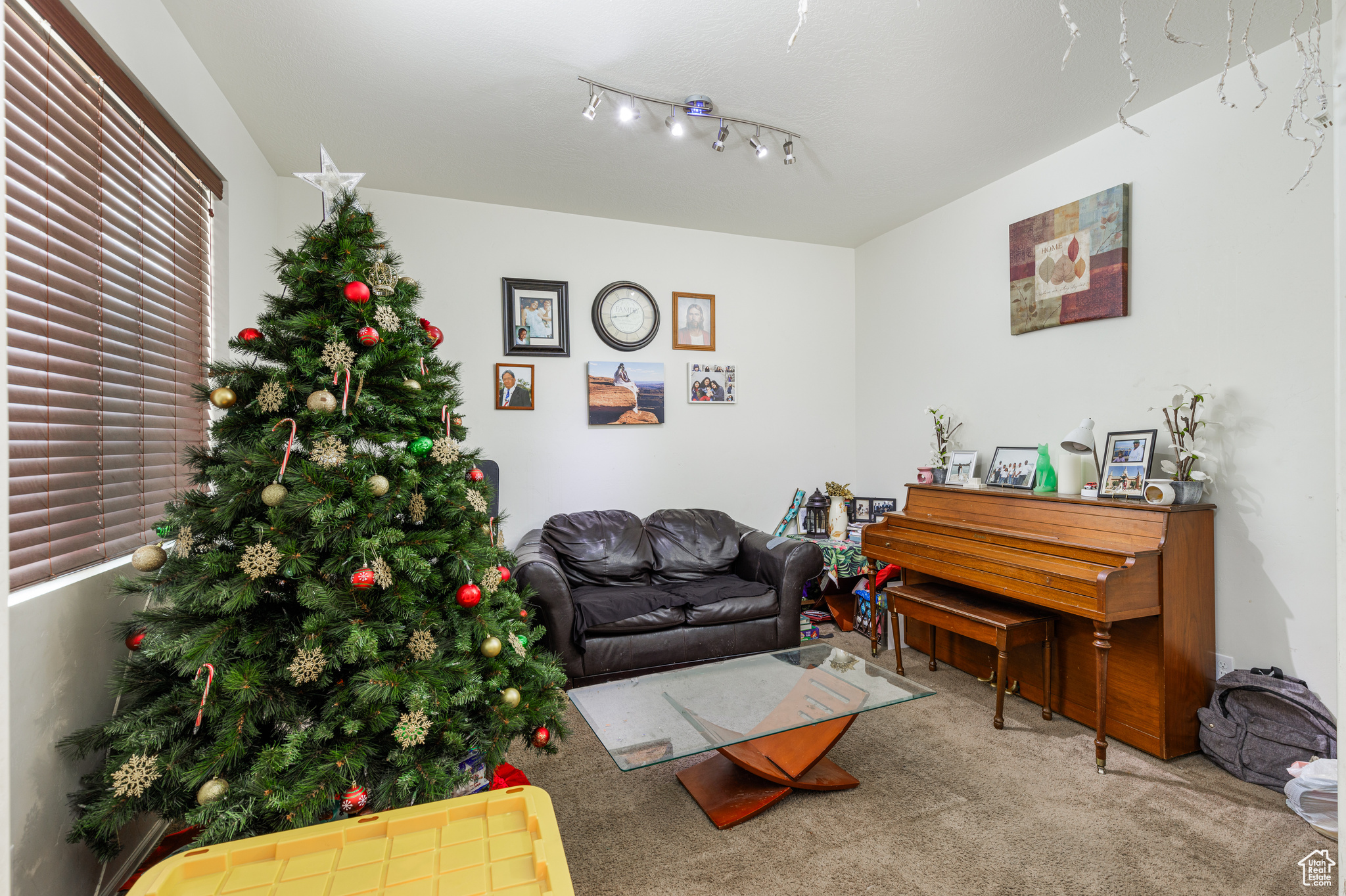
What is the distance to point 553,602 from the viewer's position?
2.97 meters

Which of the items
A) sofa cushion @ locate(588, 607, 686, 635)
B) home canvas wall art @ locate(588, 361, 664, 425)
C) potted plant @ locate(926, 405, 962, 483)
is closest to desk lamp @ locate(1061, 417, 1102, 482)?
potted plant @ locate(926, 405, 962, 483)

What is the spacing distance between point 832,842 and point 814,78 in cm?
278

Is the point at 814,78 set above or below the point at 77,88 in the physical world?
above

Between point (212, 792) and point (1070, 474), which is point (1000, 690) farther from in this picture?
point (212, 792)

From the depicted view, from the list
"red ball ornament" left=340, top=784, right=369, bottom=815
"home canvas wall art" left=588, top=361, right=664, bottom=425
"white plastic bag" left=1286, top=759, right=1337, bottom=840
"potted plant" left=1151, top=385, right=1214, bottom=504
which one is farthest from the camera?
"home canvas wall art" left=588, top=361, right=664, bottom=425

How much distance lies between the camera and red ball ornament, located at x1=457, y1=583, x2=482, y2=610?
163 cm

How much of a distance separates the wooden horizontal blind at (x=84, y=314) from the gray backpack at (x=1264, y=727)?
371 cm

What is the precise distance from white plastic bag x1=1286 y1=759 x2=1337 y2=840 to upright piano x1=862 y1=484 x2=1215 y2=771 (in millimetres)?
381

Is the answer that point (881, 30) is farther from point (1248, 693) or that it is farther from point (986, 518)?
point (1248, 693)

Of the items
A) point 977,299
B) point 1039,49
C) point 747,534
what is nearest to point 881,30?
point 1039,49

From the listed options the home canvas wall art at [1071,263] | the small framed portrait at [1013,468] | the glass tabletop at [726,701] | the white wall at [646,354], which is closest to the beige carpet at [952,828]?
the glass tabletop at [726,701]

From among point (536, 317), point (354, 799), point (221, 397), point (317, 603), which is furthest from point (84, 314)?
point (536, 317)

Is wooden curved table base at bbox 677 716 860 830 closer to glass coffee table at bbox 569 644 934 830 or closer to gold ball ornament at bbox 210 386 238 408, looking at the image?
glass coffee table at bbox 569 644 934 830

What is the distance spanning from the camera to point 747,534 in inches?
154
